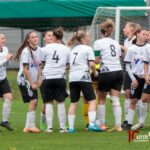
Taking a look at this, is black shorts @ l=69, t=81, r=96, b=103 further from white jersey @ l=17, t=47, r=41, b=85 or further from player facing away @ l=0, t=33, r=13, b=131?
player facing away @ l=0, t=33, r=13, b=131

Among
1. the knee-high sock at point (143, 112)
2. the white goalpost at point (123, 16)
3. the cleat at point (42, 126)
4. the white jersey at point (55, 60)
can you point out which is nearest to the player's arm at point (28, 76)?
the white jersey at point (55, 60)

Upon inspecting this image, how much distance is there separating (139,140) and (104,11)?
850cm

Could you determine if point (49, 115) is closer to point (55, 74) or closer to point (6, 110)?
point (55, 74)

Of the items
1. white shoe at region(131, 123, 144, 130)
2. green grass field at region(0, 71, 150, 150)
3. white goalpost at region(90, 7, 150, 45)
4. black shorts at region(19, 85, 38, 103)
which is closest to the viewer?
green grass field at region(0, 71, 150, 150)

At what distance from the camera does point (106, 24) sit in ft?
28.8

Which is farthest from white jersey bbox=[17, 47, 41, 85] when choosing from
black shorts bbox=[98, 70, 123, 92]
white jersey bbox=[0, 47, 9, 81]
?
black shorts bbox=[98, 70, 123, 92]

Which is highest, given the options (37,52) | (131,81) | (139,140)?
(37,52)

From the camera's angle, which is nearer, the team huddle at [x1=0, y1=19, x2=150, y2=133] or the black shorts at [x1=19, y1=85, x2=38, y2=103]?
the team huddle at [x1=0, y1=19, x2=150, y2=133]

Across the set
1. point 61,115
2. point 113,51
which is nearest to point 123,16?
point 113,51

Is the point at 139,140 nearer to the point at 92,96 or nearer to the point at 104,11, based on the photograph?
the point at 92,96

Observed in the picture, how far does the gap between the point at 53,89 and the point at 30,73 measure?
488 millimetres

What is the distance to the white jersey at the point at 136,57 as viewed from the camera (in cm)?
892

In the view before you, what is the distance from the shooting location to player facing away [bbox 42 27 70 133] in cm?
855

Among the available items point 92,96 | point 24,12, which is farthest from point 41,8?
point 92,96
